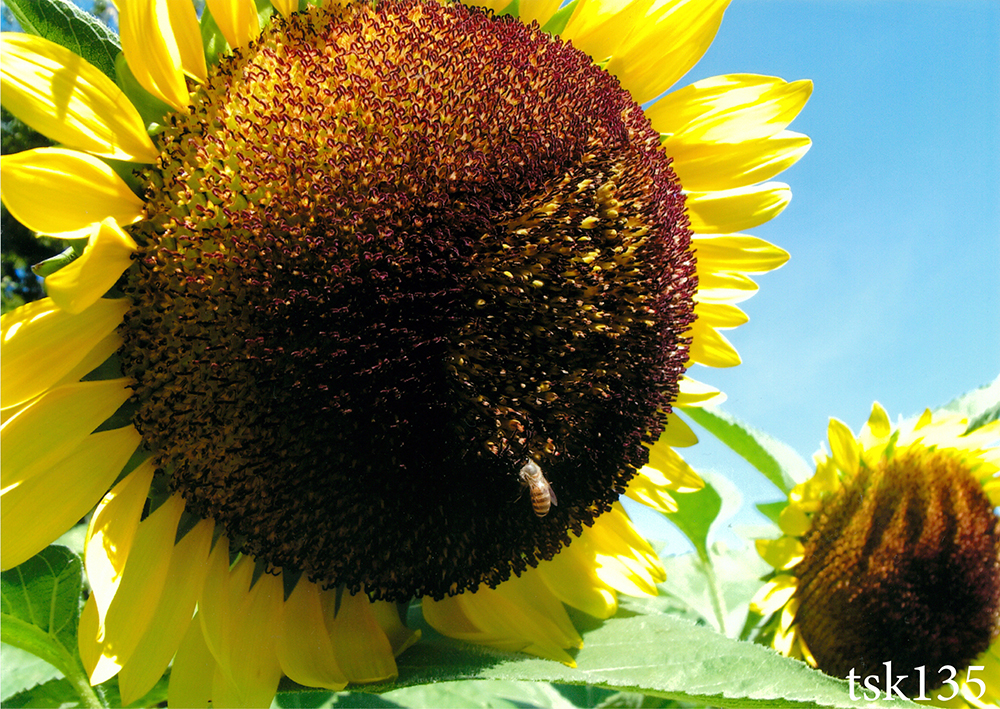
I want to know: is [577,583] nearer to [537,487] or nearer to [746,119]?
[537,487]

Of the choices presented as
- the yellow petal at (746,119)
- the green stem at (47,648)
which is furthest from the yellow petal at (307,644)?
the yellow petal at (746,119)

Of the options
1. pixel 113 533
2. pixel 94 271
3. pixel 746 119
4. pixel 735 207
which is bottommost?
pixel 113 533

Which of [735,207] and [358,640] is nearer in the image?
[358,640]

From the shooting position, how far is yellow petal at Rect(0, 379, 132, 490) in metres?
1.32

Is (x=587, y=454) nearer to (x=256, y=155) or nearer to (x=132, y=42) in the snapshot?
(x=256, y=155)

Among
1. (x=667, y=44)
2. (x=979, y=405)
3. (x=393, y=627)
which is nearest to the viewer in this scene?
(x=393, y=627)

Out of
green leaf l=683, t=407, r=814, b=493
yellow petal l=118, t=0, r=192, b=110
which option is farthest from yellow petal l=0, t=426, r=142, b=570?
green leaf l=683, t=407, r=814, b=493

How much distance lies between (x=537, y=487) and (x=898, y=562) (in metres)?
1.81

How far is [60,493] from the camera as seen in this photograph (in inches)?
54.4

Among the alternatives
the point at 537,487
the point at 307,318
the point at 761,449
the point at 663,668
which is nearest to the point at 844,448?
the point at 761,449

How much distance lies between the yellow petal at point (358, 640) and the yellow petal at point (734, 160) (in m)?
1.24

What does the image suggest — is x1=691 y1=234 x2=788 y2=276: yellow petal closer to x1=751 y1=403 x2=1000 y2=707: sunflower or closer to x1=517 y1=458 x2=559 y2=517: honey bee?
x1=517 y1=458 x2=559 y2=517: honey bee

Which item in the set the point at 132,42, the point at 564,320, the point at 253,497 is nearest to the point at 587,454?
the point at 564,320

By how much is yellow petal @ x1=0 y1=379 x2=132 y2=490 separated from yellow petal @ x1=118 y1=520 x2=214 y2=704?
0.24 meters
